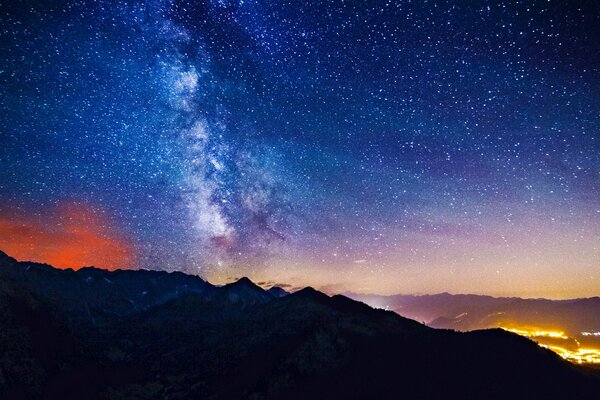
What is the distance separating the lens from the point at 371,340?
209ft

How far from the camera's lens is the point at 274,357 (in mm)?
61688

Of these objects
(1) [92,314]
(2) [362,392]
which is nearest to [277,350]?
(2) [362,392]

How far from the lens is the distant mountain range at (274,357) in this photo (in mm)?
51469

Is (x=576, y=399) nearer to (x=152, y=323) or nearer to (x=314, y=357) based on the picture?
(x=314, y=357)

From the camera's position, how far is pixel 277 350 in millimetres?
65125

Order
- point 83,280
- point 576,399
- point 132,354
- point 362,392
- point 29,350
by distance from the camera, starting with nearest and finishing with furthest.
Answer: point 576,399 < point 362,392 < point 29,350 < point 132,354 < point 83,280

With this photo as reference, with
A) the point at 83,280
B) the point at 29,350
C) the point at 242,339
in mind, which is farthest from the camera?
the point at 83,280

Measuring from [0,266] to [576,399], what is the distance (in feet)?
377

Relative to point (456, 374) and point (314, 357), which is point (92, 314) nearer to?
point (314, 357)

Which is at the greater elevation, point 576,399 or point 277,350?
point 277,350

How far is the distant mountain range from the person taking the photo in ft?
169

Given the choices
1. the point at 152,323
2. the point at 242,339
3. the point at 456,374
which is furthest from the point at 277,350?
the point at 152,323

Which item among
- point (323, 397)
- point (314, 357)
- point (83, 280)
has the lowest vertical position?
point (323, 397)

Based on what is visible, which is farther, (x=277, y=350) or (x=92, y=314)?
(x=92, y=314)
